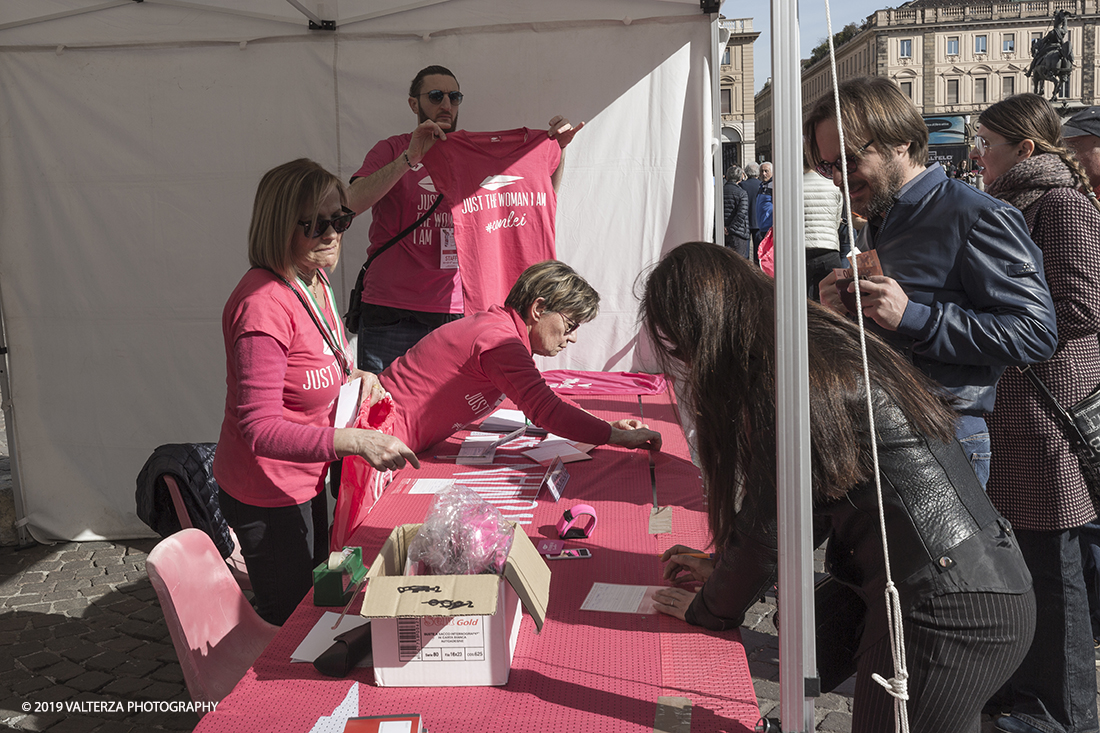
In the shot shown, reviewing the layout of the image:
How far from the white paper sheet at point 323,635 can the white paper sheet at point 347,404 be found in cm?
56

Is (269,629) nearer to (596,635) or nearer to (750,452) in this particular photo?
(596,635)

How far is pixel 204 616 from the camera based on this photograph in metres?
1.80

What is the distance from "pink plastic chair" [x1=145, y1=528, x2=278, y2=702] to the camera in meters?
1.66

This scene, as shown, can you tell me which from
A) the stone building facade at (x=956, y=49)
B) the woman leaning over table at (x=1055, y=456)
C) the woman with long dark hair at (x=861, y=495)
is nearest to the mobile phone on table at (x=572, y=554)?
the woman with long dark hair at (x=861, y=495)

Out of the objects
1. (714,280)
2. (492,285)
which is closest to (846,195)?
(714,280)

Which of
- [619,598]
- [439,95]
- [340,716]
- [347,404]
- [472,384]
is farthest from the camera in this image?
[439,95]

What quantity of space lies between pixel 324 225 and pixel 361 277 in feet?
5.01

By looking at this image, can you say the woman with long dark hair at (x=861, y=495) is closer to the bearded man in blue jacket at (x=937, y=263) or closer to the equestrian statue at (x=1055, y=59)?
the bearded man in blue jacket at (x=937, y=263)

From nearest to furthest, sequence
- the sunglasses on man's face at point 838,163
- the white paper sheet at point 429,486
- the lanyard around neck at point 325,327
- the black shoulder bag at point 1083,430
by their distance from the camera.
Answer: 1. the sunglasses on man's face at point 838,163
2. the lanyard around neck at point 325,327
3. the black shoulder bag at point 1083,430
4. the white paper sheet at point 429,486

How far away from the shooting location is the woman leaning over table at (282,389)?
1.76 meters

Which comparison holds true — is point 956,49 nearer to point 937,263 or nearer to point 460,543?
point 937,263

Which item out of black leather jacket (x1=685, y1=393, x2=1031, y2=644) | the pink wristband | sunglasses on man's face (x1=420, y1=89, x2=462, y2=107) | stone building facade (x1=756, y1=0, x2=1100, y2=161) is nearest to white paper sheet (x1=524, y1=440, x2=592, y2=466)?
the pink wristband

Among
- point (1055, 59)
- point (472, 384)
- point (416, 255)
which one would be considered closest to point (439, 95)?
point (416, 255)

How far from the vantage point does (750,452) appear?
4.24 feet
